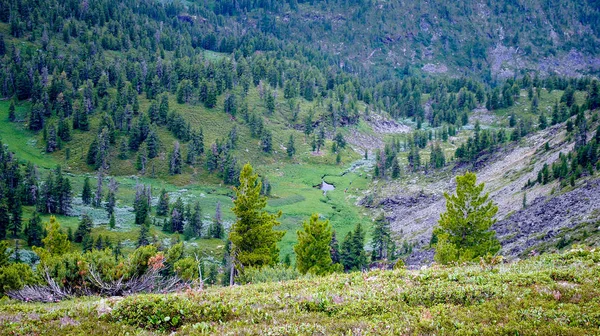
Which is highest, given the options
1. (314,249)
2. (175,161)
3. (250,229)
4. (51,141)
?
(250,229)

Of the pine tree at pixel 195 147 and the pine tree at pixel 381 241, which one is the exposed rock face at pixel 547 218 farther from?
the pine tree at pixel 195 147

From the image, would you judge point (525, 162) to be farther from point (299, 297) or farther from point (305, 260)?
point (299, 297)

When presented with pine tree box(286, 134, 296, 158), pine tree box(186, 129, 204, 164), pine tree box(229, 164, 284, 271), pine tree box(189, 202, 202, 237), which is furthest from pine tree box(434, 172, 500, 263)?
pine tree box(286, 134, 296, 158)

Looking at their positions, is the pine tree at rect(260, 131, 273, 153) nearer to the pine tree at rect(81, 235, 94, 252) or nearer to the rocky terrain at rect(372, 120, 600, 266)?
the rocky terrain at rect(372, 120, 600, 266)

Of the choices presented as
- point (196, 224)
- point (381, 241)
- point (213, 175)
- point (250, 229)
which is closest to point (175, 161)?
point (213, 175)

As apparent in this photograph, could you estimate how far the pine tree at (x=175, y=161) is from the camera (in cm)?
14250

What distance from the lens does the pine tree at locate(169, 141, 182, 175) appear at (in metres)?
142

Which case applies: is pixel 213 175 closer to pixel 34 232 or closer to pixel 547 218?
pixel 34 232

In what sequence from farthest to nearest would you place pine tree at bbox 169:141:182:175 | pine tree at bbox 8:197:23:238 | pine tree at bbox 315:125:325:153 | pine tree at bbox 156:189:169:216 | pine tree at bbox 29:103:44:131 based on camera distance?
pine tree at bbox 315:125:325:153, pine tree at bbox 29:103:44:131, pine tree at bbox 169:141:182:175, pine tree at bbox 156:189:169:216, pine tree at bbox 8:197:23:238

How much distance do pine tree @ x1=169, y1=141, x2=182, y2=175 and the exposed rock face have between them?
107185mm

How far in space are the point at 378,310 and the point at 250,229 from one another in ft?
99.7

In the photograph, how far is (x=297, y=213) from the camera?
11875 centimetres

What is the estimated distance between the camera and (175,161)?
475 feet

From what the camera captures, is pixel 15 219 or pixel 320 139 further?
pixel 320 139
